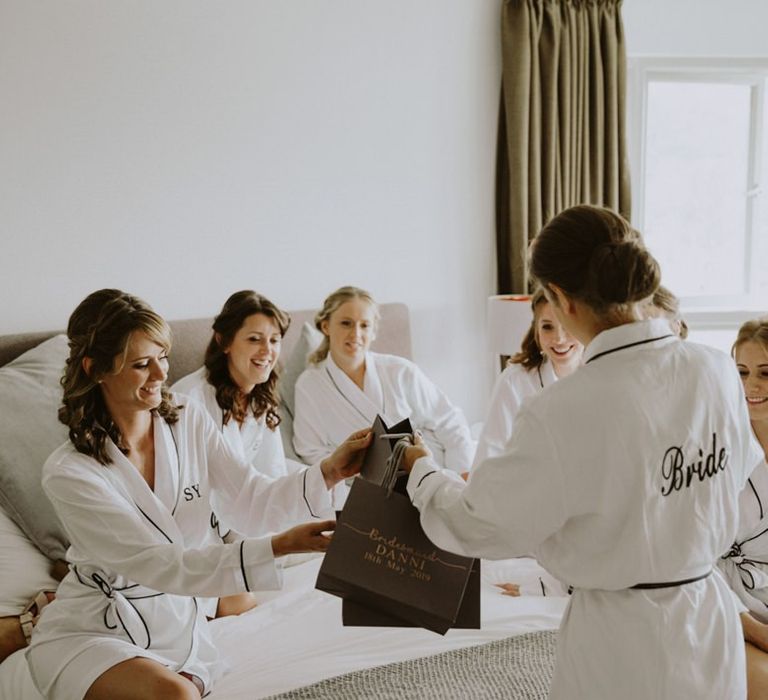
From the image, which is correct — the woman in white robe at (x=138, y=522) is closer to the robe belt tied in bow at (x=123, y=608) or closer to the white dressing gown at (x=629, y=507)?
the robe belt tied in bow at (x=123, y=608)

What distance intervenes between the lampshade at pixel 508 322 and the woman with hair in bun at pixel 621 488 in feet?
8.10

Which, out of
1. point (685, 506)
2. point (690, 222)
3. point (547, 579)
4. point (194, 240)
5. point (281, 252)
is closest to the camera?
point (685, 506)

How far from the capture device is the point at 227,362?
2881mm

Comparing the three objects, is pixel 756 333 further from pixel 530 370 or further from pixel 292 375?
pixel 292 375

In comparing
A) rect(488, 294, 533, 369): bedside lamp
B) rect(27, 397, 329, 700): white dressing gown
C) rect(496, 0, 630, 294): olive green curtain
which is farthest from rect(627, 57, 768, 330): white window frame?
rect(27, 397, 329, 700): white dressing gown

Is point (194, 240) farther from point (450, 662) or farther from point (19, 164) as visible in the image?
point (450, 662)

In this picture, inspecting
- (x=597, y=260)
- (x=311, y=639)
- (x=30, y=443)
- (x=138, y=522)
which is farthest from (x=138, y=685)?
(x=597, y=260)

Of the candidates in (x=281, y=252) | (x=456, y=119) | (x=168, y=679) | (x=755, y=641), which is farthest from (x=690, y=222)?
(x=168, y=679)

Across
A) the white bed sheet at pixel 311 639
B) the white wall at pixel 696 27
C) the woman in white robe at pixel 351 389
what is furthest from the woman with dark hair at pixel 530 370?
the white wall at pixel 696 27

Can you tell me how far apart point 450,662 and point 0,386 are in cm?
145

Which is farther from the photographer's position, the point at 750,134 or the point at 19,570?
the point at 750,134

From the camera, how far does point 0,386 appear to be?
94.8 inches

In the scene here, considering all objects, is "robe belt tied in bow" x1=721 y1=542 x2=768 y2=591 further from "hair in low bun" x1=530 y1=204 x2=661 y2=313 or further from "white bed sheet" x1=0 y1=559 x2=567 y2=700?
"hair in low bun" x1=530 y1=204 x2=661 y2=313

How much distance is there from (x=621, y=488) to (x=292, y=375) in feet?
7.34
